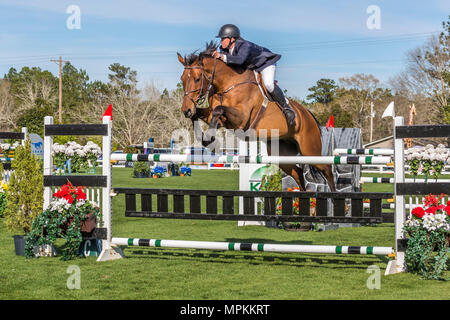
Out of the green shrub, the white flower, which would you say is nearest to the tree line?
the green shrub

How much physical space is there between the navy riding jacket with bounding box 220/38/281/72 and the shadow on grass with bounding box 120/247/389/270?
2213mm

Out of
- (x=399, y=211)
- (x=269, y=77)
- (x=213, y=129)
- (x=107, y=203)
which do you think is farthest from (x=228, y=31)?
(x=399, y=211)

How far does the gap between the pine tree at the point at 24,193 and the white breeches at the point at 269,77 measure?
3009 mm

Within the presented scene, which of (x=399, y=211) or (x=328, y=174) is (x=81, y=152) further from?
(x=399, y=211)

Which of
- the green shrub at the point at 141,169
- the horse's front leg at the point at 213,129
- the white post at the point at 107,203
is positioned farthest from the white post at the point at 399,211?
the green shrub at the point at 141,169

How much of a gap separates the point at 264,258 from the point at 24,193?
120 inches

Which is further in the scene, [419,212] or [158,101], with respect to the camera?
[158,101]

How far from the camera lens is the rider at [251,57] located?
5848 millimetres

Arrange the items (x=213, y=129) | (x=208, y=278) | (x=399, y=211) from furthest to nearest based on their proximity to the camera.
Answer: (x=213, y=129) → (x=399, y=211) → (x=208, y=278)

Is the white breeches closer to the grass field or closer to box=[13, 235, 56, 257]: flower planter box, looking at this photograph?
the grass field

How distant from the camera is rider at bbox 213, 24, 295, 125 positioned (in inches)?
230

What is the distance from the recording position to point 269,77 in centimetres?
599

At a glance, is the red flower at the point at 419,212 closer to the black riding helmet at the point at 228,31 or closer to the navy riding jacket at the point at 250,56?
the navy riding jacket at the point at 250,56
